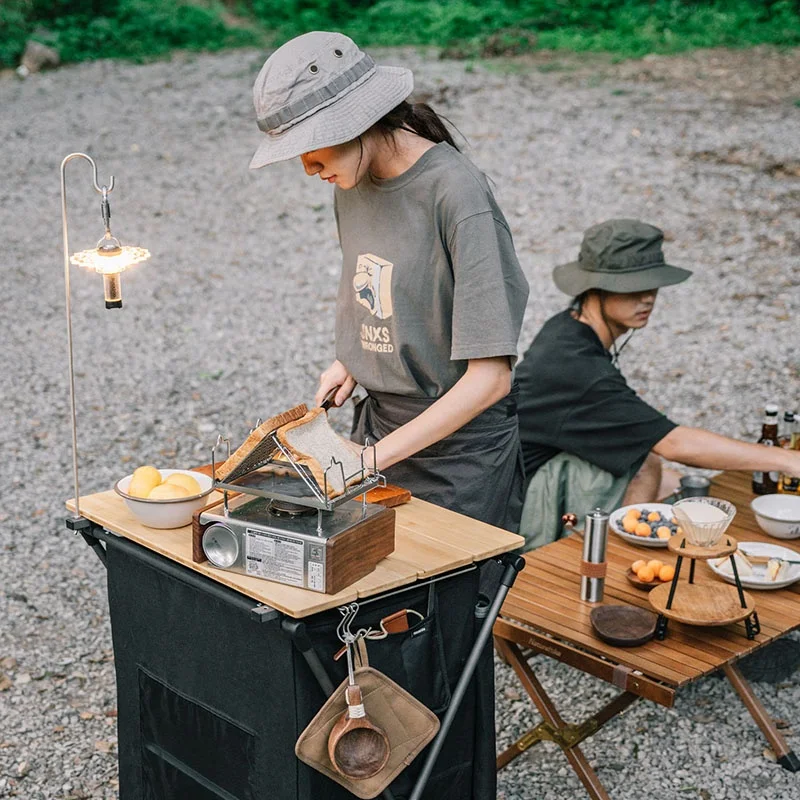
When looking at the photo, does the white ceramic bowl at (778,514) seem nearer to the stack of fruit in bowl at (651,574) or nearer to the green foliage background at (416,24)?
the stack of fruit in bowl at (651,574)

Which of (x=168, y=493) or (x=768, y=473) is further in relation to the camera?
(x=768, y=473)

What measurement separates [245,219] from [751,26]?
6635 millimetres

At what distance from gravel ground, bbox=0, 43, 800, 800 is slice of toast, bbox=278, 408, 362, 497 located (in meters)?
1.41

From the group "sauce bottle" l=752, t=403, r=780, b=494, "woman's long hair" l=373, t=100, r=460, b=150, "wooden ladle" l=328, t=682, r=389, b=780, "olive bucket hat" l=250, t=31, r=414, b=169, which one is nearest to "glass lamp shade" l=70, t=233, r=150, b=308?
"olive bucket hat" l=250, t=31, r=414, b=169

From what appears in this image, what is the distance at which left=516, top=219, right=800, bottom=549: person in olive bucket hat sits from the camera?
12.5 feet

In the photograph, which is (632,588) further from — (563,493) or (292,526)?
(292,526)

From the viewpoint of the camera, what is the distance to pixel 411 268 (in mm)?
2725

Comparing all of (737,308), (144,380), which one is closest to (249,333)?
(144,380)

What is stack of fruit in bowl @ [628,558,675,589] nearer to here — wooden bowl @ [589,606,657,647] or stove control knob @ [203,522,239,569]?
wooden bowl @ [589,606,657,647]

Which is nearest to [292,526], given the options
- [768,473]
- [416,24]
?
[768,473]

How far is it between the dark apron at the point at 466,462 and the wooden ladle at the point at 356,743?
31.6 inches

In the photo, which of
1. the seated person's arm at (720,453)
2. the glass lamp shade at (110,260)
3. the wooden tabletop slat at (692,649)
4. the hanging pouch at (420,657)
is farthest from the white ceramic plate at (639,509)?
the glass lamp shade at (110,260)

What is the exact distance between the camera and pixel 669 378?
6.39 m

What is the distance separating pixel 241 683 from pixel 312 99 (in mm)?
1174
